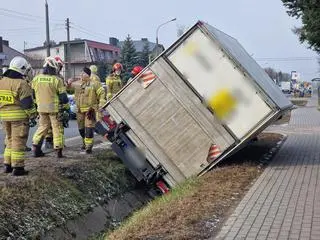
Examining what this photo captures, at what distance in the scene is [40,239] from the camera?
20.9 ft

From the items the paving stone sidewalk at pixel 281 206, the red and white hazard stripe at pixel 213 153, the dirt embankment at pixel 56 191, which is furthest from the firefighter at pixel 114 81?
the red and white hazard stripe at pixel 213 153

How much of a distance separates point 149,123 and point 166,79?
0.85 metres

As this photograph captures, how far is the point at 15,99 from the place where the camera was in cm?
778

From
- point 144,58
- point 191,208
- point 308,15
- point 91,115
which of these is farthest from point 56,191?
point 144,58

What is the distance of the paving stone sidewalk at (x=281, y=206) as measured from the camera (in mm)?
5539

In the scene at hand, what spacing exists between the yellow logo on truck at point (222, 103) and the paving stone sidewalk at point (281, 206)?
1288 millimetres

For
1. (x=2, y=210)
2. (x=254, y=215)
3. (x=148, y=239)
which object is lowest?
(x=254, y=215)

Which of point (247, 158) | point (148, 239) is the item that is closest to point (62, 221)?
point (148, 239)

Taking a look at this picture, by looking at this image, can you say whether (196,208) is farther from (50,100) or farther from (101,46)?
(101,46)

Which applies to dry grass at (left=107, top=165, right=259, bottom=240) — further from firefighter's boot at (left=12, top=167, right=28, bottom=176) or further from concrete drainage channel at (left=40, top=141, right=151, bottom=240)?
firefighter's boot at (left=12, top=167, right=28, bottom=176)

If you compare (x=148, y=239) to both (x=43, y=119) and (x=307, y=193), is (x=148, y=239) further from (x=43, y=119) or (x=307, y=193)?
(x=43, y=119)

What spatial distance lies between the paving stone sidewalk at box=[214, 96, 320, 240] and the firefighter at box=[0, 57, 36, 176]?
336 centimetres

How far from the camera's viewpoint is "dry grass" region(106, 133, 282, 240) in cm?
568

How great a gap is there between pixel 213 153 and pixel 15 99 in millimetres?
3452
